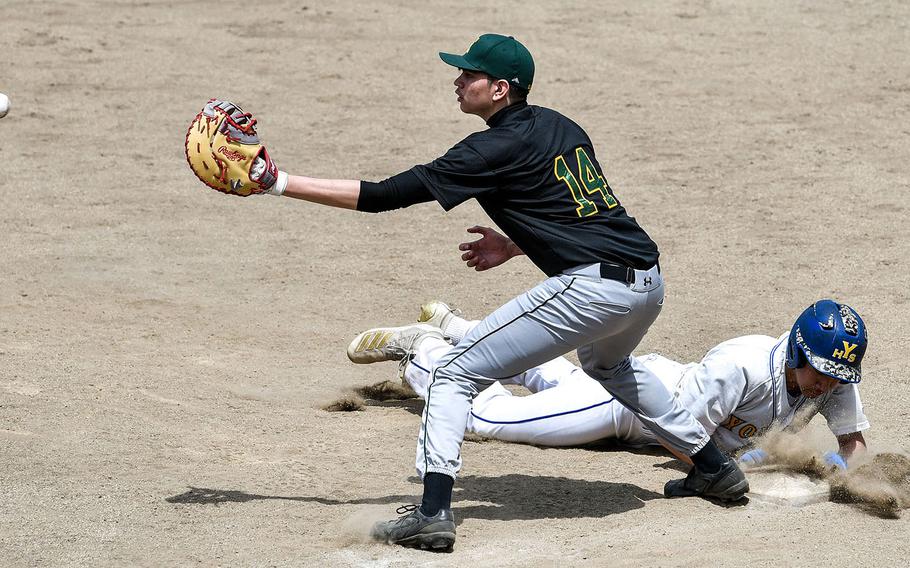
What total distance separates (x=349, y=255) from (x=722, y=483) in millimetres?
3739

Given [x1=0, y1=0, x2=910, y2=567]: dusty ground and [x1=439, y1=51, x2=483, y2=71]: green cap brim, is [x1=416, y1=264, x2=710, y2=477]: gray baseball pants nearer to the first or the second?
[x1=0, y1=0, x2=910, y2=567]: dusty ground

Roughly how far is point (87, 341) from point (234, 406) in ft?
3.61

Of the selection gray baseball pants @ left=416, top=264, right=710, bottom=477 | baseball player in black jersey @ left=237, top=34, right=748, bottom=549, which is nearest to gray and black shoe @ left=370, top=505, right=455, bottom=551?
baseball player in black jersey @ left=237, top=34, right=748, bottom=549

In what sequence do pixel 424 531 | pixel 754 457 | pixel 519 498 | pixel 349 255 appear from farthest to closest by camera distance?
pixel 349 255 → pixel 754 457 → pixel 519 498 → pixel 424 531

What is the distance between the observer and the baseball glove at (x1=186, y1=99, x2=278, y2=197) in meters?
4.09

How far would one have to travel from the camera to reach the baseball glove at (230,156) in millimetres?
4094

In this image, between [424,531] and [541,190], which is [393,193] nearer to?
[541,190]

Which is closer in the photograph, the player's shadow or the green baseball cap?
the green baseball cap

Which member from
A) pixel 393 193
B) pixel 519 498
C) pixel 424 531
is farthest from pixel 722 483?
pixel 393 193

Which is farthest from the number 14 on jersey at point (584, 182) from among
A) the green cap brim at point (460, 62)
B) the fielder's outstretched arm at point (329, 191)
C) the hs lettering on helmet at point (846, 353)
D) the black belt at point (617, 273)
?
the hs lettering on helmet at point (846, 353)

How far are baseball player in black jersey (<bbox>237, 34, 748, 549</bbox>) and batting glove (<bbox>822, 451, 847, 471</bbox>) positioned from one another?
104 centimetres

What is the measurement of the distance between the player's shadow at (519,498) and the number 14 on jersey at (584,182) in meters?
1.15

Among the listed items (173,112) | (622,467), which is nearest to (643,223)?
(622,467)

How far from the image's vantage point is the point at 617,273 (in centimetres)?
412
